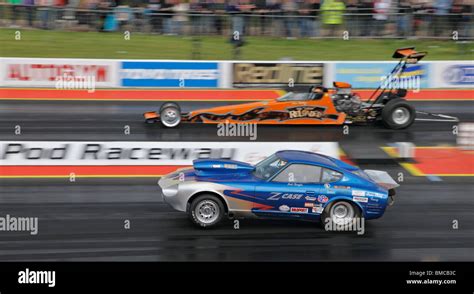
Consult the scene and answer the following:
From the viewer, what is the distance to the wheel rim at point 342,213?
36.9 ft

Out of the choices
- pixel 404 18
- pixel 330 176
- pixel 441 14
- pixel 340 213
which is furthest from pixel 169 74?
pixel 340 213

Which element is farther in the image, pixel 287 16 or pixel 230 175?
pixel 287 16

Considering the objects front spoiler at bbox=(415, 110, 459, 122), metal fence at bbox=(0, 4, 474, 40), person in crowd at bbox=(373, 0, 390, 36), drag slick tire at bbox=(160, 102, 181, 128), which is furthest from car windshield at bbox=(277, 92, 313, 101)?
person in crowd at bbox=(373, 0, 390, 36)

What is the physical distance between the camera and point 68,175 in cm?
1430

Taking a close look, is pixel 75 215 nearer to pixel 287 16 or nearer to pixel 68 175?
pixel 68 175

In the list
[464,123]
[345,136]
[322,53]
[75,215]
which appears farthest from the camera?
[322,53]

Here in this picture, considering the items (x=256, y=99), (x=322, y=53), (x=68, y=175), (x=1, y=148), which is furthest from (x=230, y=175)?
(x=322, y=53)

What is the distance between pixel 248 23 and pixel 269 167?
489 inches

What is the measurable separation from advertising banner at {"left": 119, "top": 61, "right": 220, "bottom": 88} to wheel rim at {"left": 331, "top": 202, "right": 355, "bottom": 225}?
34.6ft

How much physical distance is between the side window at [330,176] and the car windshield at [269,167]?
2.13ft

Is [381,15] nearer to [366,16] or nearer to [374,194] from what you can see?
[366,16]

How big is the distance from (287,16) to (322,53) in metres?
1.66

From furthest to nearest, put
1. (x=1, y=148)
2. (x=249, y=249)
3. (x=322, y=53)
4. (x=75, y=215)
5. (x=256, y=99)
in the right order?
(x=322, y=53) < (x=256, y=99) < (x=1, y=148) < (x=75, y=215) < (x=249, y=249)

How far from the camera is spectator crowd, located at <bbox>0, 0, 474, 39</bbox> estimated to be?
2303cm
